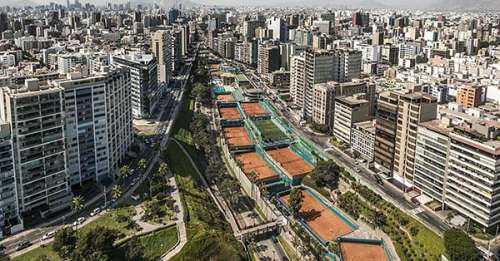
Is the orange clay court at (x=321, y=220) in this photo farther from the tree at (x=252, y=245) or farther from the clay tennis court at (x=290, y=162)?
the tree at (x=252, y=245)

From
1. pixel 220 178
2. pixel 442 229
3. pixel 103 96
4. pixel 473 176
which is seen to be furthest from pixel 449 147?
pixel 103 96

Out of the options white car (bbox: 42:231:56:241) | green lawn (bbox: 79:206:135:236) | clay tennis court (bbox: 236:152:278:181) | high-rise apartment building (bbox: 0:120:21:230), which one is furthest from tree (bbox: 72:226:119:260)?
clay tennis court (bbox: 236:152:278:181)

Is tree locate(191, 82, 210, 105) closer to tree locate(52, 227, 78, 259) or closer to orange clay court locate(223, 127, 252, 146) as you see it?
orange clay court locate(223, 127, 252, 146)

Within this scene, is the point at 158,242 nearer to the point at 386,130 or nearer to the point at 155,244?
the point at 155,244

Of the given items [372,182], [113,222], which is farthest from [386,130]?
[113,222]

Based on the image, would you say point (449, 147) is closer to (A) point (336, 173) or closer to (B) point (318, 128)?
(A) point (336, 173)

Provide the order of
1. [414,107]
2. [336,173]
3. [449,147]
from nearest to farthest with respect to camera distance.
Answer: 1. [449,147]
2. [414,107]
3. [336,173]

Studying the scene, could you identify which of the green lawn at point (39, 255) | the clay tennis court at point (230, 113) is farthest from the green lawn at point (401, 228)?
the clay tennis court at point (230, 113)
